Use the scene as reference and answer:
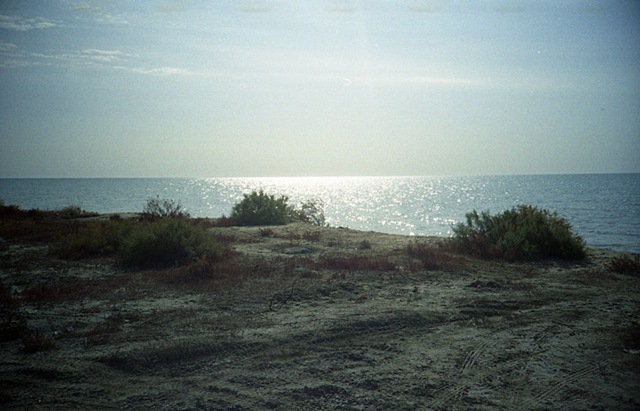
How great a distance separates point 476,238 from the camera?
13.5 metres

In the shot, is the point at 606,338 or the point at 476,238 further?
the point at 476,238

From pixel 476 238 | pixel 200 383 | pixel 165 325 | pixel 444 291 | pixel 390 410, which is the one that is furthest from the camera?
pixel 476 238

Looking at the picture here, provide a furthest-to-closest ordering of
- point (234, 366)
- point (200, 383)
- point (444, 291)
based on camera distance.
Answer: point (444, 291), point (234, 366), point (200, 383)

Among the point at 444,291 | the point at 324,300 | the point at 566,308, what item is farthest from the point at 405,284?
the point at 566,308

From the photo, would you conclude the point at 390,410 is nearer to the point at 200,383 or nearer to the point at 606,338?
the point at 200,383

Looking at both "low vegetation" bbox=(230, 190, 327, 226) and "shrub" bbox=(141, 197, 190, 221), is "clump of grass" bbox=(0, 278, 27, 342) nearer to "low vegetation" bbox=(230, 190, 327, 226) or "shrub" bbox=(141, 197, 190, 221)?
"shrub" bbox=(141, 197, 190, 221)

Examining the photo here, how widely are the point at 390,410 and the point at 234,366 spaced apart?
1.93 metres

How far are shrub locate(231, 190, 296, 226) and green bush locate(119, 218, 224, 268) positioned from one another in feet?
29.6

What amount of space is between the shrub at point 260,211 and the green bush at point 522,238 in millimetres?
9796

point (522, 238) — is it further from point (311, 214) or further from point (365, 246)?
point (311, 214)

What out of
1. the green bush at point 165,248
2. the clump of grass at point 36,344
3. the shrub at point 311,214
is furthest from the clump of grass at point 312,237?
the clump of grass at point 36,344

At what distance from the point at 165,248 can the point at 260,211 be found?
33.0ft

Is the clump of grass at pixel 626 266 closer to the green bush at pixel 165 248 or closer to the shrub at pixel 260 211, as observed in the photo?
the green bush at pixel 165 248

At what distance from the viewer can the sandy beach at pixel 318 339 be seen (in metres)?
4.50
